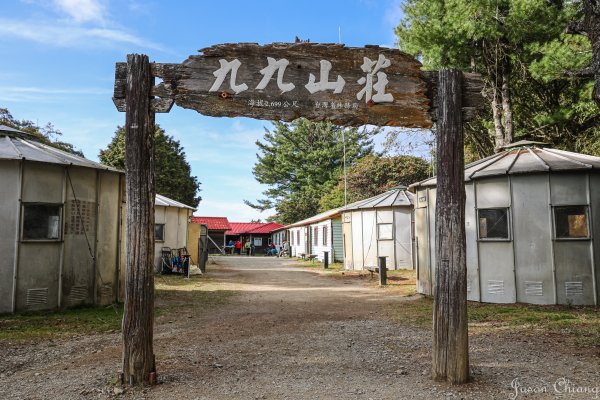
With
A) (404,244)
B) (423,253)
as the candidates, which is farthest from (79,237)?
(404,244)

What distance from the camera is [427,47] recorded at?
19766 mm

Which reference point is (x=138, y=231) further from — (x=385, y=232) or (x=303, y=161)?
(x=303, y=161)

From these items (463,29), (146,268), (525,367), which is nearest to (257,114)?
(146,268)

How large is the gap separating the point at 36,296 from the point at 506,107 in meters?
18.2

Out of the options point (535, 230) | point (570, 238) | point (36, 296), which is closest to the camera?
point (36, 296)

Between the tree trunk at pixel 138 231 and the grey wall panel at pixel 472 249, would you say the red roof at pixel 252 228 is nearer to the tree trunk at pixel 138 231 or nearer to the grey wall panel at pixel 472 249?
the grey wall panel at pixel 472 249

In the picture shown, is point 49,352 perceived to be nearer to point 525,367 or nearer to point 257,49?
point 257,49

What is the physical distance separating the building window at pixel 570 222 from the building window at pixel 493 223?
1.08 metres

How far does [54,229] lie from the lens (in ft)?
30.7

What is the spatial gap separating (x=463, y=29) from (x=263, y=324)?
612 inches

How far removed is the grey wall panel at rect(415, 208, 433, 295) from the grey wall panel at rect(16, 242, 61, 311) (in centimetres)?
912

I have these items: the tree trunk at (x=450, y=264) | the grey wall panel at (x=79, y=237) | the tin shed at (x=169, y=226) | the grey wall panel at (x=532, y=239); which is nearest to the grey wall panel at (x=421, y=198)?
the grey wall panel at (x=532, y=239)

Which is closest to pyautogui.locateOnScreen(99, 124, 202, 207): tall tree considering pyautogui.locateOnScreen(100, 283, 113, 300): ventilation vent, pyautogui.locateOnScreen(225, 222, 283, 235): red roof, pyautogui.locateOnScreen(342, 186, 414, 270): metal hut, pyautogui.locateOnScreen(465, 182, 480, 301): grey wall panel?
pyautogui.locateOnScreen(225, 222, 283, 235): red roof

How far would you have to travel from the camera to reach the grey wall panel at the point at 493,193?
10.6 meters
